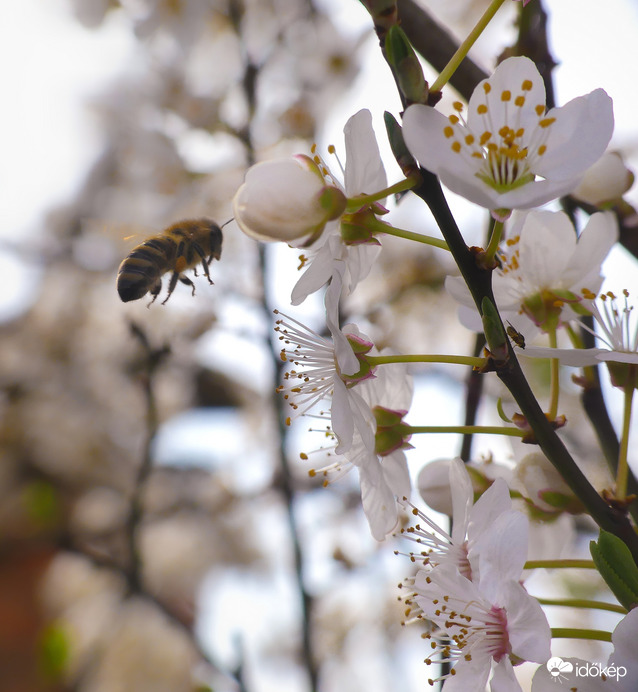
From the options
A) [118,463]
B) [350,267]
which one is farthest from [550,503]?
[118,463]

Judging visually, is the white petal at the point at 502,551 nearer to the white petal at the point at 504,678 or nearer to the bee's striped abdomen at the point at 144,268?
the white petal at the point at 504,678

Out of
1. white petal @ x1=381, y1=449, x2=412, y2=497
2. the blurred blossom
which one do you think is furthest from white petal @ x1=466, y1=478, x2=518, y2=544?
the blurred blossom

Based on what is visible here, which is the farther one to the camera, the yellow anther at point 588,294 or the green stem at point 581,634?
the yellow anther at point 588,294

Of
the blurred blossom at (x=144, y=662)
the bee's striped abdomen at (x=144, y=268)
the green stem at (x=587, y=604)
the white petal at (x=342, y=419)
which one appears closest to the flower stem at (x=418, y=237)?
the white petal at (x=342, y=419)

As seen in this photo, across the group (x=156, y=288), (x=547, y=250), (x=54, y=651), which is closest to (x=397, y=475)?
(x=547, y=250)

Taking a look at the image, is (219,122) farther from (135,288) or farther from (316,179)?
(316,179)

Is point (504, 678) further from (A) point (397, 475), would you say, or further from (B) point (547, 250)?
(B) point (547, 250)
